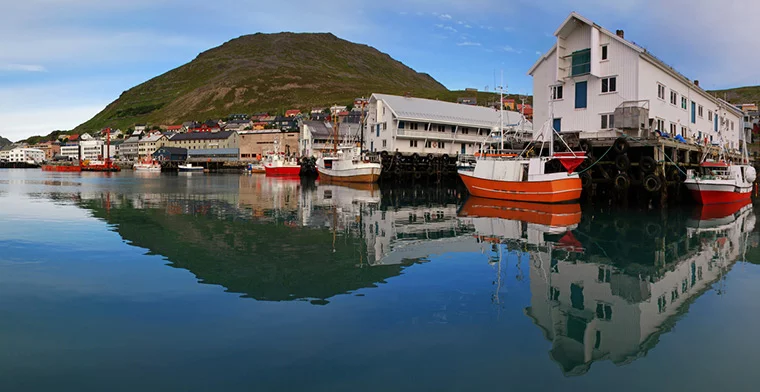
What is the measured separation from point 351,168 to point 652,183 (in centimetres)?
3374

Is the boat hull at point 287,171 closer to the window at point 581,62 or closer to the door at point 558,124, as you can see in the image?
the door at point 558,124

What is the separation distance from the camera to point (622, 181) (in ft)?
95.8

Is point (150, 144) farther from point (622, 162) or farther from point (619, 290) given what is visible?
point (619, 290)

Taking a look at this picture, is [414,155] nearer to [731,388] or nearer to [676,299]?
[676,299]

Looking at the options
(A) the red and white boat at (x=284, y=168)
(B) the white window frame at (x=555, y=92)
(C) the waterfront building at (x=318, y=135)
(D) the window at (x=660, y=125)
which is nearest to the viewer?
(D) the window at (x=660, y=125)

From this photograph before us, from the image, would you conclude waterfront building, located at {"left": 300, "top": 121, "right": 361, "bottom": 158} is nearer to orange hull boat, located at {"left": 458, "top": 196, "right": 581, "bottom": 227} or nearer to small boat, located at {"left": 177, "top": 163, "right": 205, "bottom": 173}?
small boat, located at {"left": 177, "top": 163, "right": 205, "bottom": 173}

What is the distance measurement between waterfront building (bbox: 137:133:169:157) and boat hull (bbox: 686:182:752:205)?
156 m

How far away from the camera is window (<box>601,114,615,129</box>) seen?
32.1 metres

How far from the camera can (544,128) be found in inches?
1363

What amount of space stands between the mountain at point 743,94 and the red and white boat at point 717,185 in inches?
5504

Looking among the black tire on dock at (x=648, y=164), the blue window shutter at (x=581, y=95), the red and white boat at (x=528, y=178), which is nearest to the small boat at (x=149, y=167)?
the red and white boat at (x=528, y=178)

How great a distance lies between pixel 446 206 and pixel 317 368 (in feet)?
78.4

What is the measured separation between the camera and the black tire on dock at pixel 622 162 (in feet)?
95.8

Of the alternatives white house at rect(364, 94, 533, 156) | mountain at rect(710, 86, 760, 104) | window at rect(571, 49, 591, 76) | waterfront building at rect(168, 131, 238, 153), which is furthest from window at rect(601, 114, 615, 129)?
mountain at rect(710, 86, 760, 104)
